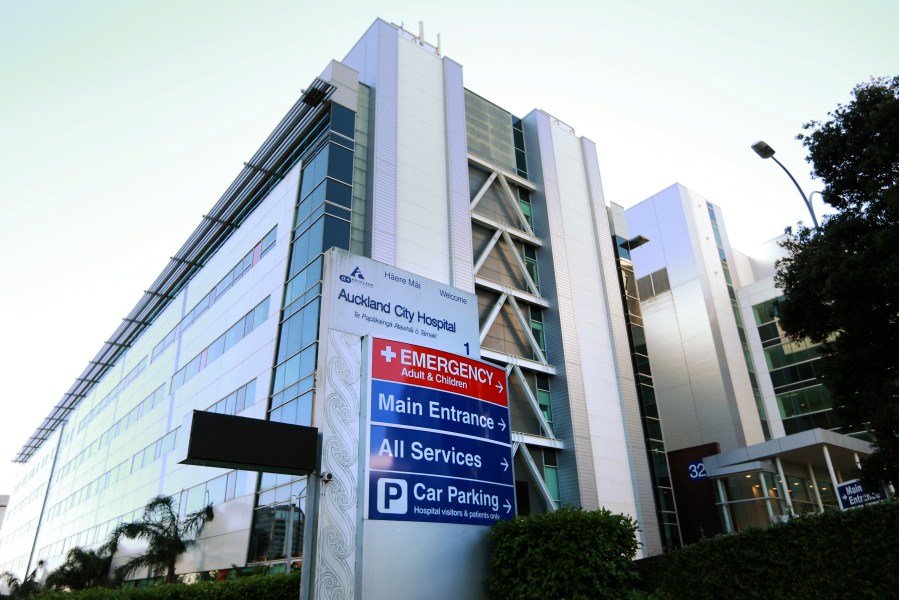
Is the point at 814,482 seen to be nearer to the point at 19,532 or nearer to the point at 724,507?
the point at 724,507

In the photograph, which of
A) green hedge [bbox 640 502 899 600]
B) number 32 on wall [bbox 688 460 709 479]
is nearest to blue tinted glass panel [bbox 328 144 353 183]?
green hedge [bbox 640 502 899 600]

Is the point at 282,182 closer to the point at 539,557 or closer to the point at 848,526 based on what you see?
the point at 539,557

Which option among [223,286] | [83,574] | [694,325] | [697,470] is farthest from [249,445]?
[694,325]

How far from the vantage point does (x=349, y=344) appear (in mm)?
13312

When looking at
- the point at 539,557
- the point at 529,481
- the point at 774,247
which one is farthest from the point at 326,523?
the point at 774,247

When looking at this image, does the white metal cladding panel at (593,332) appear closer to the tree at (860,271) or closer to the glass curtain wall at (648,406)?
the glass curtain wall at (648,406)

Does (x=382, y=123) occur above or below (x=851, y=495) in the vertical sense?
above

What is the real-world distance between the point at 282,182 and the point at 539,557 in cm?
2710

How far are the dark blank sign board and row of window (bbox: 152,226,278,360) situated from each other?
23.5 m

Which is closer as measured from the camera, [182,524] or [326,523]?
[326,523]

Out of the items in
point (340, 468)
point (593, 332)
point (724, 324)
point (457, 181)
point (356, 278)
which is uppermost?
point (457, 181)

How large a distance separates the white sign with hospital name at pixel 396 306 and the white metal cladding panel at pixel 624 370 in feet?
70.2

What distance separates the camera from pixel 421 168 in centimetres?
3341

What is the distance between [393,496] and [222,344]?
26.7 m
